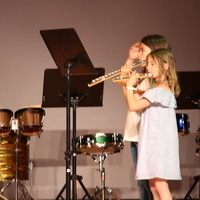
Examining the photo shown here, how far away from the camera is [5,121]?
183 inches

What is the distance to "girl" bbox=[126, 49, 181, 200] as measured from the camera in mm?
2871

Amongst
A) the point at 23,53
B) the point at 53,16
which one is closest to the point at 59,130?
the point at 23,53

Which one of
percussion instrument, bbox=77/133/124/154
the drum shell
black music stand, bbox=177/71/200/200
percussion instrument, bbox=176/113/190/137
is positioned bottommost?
the drum shell

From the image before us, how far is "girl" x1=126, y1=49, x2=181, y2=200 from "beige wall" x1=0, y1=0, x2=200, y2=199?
2.59m

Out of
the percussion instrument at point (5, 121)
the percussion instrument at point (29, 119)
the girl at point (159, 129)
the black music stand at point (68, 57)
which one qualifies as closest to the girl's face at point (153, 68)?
the girl at point (159, 129)

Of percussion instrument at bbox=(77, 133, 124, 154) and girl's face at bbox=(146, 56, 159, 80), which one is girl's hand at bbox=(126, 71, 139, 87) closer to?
girl's face at bbox=(146, 56, 159, 80)

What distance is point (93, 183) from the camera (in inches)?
218

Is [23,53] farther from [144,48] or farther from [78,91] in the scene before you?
[144,48]

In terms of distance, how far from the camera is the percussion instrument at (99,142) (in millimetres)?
4113

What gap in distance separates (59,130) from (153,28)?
5.82 ft

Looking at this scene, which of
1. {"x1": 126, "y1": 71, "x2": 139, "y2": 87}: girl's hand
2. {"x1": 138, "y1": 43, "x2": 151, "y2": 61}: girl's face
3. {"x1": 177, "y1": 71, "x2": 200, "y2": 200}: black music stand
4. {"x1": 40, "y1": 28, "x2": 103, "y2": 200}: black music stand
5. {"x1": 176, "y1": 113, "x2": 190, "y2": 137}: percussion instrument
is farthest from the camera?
{"x1": 176, "y1": 113, "x2": 190, "y2": 137}: percussion instrument

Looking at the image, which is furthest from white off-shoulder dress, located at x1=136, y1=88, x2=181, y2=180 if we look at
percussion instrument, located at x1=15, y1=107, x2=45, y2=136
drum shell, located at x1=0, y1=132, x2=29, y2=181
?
drum shell, located at x1=0, y1=132, x2=29, y2=181

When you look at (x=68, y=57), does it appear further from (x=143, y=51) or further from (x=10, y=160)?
(x=10, y=160)

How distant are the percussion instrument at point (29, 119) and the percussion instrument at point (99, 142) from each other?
68 centimetres
